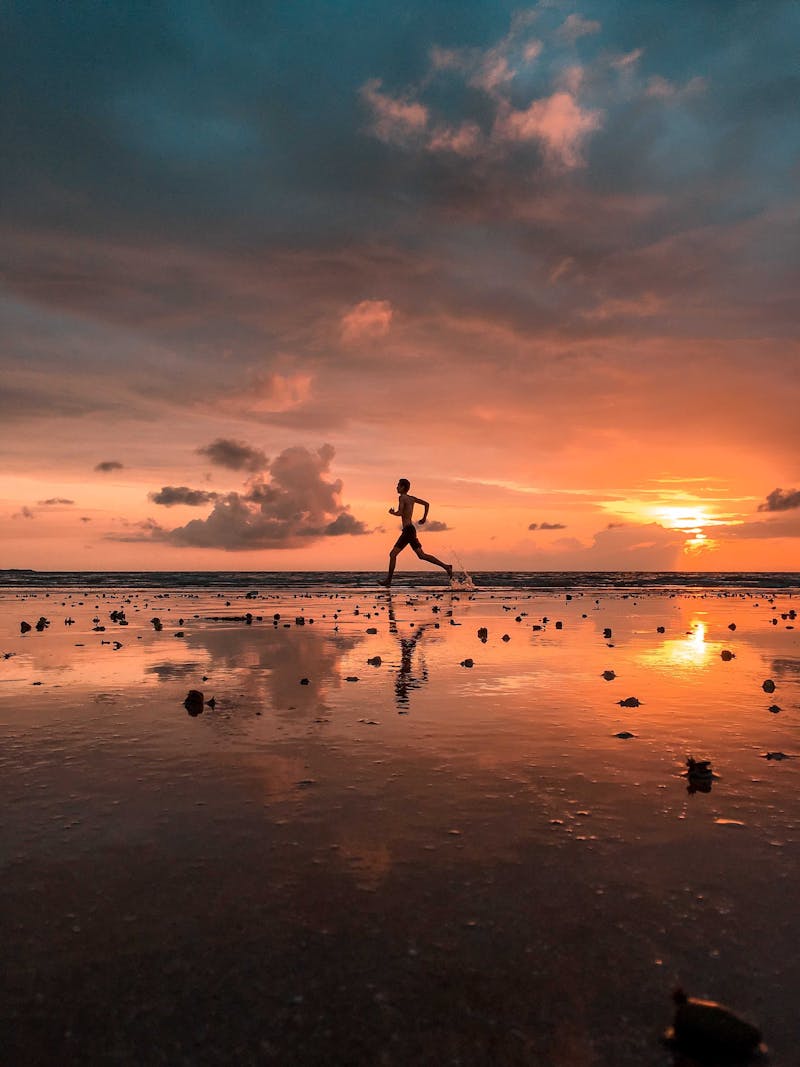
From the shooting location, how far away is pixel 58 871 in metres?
4.36

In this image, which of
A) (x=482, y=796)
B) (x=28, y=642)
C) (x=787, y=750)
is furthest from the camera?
(x=28, y=642)

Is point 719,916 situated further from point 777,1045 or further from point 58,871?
point 58,871

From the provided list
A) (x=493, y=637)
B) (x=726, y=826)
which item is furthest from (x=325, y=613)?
(x=726, y=826)

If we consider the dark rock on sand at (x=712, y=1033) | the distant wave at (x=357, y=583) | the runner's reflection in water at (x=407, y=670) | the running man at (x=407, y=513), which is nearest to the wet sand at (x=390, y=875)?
the dark rock on sand at (x=712, y=1033)

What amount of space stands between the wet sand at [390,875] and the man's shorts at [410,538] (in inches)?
628

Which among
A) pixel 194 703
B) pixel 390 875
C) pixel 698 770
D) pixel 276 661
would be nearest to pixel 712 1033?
pixel 390 875

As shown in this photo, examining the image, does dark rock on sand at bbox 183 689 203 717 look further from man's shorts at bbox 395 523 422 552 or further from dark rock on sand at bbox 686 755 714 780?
man's shorts at bbox 395 523 422 552

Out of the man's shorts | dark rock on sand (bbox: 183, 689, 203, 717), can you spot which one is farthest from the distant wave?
dark rock on sand (bbox: 183, 689, 203, 717)

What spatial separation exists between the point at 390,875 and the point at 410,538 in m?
21.9

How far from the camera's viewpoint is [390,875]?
Result: 4305 millimetres

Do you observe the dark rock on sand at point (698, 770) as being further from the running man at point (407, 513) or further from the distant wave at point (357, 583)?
the distant wave at point (357, 583)

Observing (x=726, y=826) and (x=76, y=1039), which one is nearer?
(x=76, y=1039)

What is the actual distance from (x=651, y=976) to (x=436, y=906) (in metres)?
1.15

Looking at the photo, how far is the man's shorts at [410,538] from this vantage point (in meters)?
25.8
